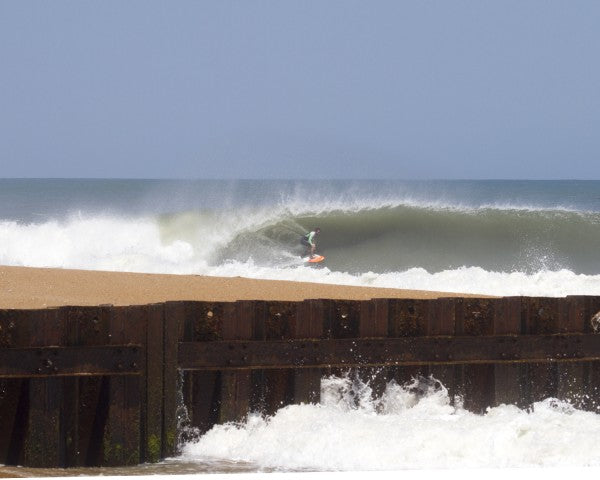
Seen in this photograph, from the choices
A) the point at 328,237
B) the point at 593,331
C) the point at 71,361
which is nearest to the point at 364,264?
the point at 328,237

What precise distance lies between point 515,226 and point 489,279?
46.0ft

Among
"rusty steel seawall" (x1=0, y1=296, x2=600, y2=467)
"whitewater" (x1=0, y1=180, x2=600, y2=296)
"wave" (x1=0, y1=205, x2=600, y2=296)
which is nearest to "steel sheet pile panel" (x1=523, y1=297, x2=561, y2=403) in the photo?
"rusty steel seawall" (x1=0, y1=296, x2=600, y2=467)

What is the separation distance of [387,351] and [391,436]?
654 millimetres

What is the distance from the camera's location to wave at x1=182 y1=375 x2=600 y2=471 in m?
7.03

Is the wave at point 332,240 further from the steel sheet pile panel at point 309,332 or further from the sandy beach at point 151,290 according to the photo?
the steel sheet pile panel at point 309,332

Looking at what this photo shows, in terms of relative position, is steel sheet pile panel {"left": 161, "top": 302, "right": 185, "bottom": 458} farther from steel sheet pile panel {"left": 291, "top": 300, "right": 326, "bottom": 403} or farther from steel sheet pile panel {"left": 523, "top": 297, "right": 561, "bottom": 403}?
steel sheet pile panel {"left": 523, "top": 297, "right": 561, "bottom": 403}

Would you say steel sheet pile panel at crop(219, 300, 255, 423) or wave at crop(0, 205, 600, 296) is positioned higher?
wave at crop(0, 205, 600, 296)

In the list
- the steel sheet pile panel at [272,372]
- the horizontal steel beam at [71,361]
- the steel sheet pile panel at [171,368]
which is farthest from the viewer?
the steel sheet pile panel at [272,372]

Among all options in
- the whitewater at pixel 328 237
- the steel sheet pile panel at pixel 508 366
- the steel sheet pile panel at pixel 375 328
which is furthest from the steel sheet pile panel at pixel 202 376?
the whitewater at pixel 328 237

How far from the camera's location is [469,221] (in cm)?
3359

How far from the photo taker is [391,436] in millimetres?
7215

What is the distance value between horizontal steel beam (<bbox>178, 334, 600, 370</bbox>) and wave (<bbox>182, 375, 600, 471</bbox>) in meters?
0.21

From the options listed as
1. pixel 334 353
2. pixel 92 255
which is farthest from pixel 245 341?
pixel 92 255

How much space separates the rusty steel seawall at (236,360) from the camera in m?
6.88
